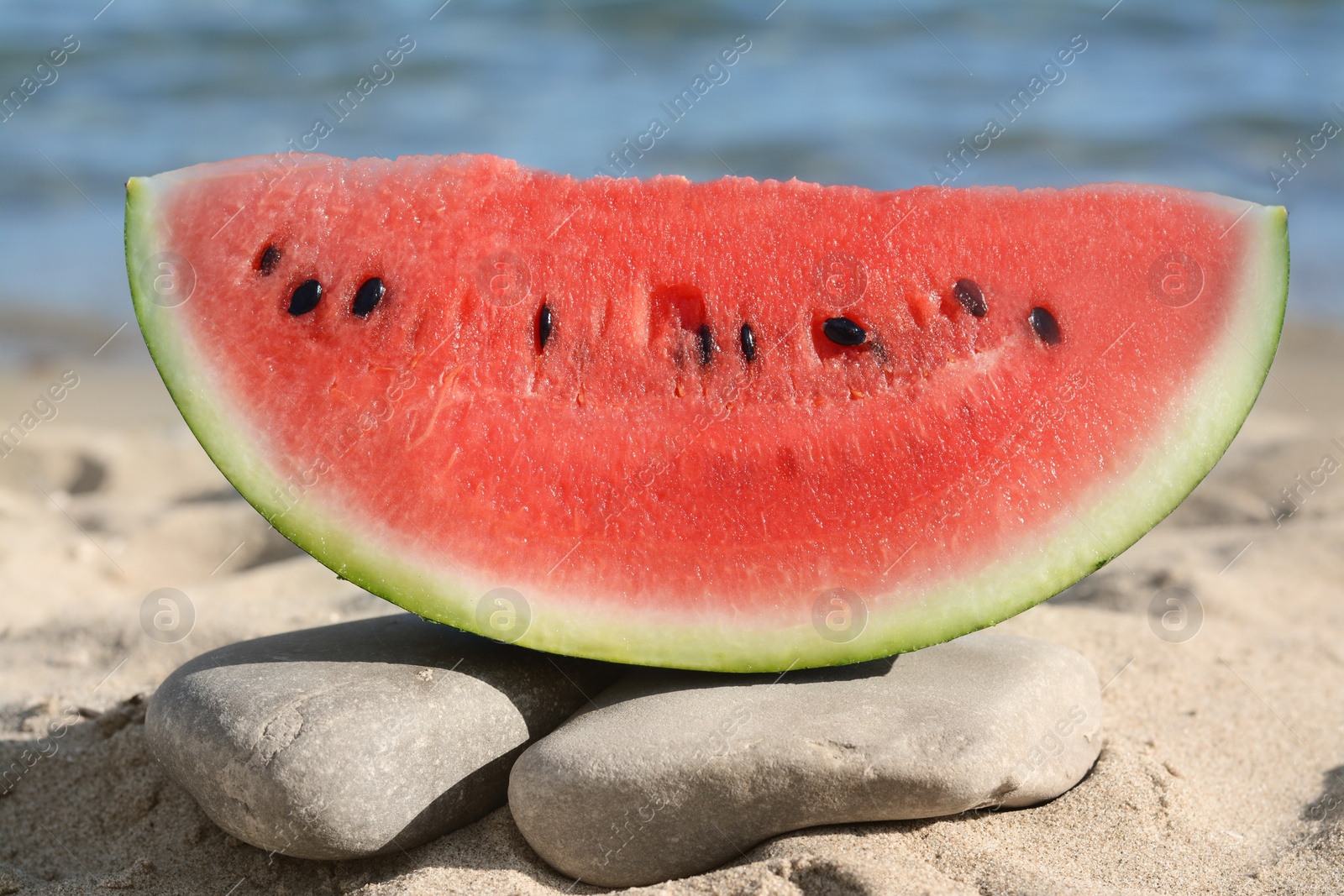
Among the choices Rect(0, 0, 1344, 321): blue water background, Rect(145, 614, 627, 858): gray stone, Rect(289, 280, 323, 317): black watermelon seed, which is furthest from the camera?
Rect(0, 0, 1344, 321): blue water background

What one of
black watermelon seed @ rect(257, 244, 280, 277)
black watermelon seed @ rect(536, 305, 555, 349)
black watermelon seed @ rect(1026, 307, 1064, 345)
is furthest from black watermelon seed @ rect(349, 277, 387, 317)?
black watermelon seed @ rect(1026, 307, 1064, 345)

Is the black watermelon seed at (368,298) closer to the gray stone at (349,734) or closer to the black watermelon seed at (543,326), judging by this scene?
the black watermelon seed at (543,326)

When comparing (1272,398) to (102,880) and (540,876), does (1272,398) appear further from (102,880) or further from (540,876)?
(102,880)

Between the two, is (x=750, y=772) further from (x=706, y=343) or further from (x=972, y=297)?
(x=972, y=297)

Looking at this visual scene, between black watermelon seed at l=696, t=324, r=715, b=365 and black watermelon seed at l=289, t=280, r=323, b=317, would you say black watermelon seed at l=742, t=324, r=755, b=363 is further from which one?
black watermelon seed at l=289, t=280, r=323, b=317

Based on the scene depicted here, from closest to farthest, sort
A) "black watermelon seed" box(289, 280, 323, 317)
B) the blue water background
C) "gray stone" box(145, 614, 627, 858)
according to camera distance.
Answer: "gray stone" box(145, 614, 627, 858) → "black watermelon seed" box(289, 280, 323, 317) → the blue water background

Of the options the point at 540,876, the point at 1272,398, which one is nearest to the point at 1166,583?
the point at 540,876

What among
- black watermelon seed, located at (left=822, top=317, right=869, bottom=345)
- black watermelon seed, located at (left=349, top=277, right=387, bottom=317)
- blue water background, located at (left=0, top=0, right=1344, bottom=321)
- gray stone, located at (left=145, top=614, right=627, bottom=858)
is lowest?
blue water background, located at (left=0, top=0, right=1344, bottom=321)
